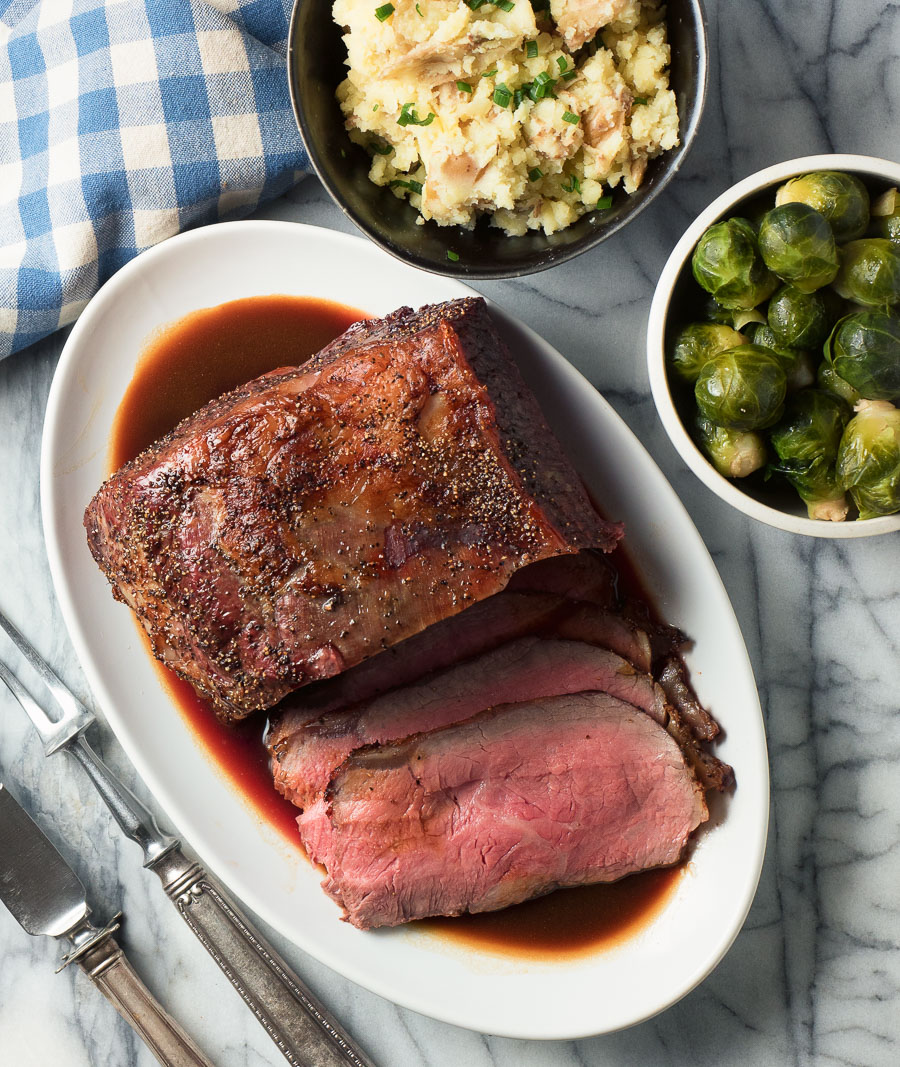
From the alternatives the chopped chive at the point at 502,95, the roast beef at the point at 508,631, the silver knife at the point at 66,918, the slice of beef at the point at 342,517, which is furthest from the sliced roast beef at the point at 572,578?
the silver knife at the point at 66,918

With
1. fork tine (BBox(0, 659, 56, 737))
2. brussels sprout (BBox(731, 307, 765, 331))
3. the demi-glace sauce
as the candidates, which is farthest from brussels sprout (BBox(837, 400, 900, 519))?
fork tine (BBox(0, 659, 56, 737))

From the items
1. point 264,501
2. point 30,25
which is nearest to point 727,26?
point 264,501

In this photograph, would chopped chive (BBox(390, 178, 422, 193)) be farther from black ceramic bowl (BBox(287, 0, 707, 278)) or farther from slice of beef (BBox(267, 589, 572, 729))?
slice of beef (BBox(267, 589, 572, 729))

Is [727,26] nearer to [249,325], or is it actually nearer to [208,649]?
[249,325]

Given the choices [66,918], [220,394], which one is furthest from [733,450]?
[66,918]

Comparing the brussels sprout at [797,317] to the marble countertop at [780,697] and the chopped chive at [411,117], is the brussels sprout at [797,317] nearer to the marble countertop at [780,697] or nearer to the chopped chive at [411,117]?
the marble countertop at [780,697]
